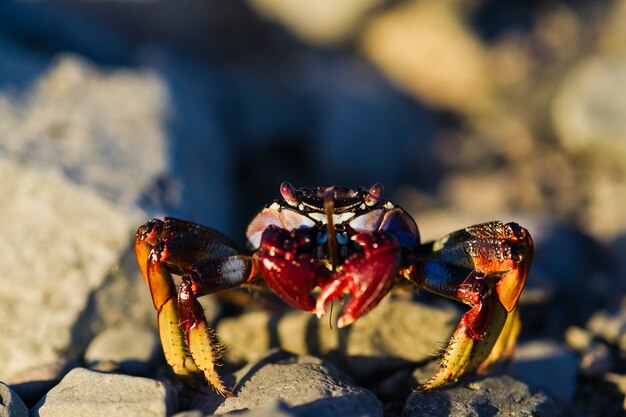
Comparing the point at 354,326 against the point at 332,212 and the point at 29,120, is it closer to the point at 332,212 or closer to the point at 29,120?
the point at 332,212

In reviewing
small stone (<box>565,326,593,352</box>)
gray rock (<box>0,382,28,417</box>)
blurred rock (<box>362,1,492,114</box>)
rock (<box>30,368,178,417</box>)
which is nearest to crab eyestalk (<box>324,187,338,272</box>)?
rock (<box>30,368,178,417</box>)

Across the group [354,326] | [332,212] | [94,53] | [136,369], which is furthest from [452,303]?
[94,53]

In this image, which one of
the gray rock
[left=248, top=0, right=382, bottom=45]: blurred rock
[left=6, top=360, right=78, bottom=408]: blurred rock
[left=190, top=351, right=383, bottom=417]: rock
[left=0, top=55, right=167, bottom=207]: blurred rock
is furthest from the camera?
[left=248, top=0, right=382, bottom=45]: blurred rock

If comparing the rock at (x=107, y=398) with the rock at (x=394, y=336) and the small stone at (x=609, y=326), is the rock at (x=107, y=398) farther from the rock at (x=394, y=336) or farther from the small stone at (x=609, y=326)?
the small stone at (x=609, y=326)

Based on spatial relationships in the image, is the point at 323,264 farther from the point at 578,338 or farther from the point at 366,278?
the point at 578,338

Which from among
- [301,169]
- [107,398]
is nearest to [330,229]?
[107,398]

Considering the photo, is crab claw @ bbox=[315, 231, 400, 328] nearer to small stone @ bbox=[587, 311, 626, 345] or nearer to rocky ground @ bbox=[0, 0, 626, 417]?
rocky ground @ bbox=[0, 0, 626, 417]
